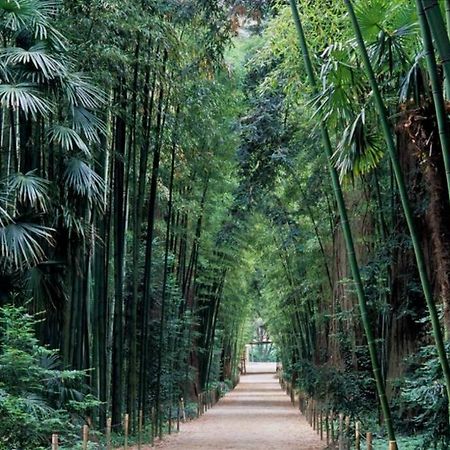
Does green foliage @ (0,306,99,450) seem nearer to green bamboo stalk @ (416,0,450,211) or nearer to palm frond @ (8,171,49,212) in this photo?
palm frond @ (8,171,49,212)

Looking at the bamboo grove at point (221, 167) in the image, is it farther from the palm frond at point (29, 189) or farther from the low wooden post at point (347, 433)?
the low wooden post at point (347, 433)

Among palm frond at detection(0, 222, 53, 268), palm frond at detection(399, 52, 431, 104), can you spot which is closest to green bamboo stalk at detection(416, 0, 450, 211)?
palm frond at detection(399, 52, 431, 104)

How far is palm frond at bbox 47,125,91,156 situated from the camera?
21.2ft

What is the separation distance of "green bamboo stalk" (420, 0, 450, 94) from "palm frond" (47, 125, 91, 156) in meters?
4.23

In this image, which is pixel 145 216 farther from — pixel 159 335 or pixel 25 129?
pixel 25 129

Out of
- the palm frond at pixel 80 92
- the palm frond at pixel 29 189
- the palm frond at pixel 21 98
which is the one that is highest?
the palm frond at pixel 80 92

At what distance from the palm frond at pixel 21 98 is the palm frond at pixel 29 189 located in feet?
1.97

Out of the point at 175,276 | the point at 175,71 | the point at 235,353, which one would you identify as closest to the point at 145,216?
the point at 175,276

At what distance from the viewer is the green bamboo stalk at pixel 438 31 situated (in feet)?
9.29

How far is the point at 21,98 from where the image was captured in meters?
5.97

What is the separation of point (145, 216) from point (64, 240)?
5660 millimetres

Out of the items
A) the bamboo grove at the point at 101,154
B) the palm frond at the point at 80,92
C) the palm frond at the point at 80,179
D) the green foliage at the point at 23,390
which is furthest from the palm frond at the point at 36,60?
the green foliage at the point at 23,390

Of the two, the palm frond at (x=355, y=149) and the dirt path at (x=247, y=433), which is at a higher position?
the palm frond at (x=355, y=149)

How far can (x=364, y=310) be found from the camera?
13.2 feet
